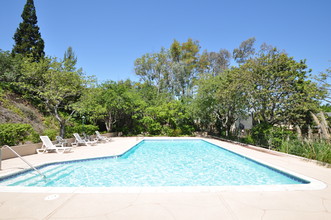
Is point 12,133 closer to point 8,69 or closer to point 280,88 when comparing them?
point 8,69

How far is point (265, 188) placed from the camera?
158 inches

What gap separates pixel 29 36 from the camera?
21078 millimetres

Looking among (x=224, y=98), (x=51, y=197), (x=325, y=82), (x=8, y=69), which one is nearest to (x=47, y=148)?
(x=51, y=197)

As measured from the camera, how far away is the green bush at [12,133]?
7324 mm

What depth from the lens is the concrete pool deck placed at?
110 inches

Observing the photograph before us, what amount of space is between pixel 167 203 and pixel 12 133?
7.91m

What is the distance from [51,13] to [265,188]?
16.3 metres

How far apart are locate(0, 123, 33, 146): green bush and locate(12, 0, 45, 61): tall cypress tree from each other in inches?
626

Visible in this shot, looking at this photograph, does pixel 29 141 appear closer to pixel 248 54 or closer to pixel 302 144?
pixel 302 144

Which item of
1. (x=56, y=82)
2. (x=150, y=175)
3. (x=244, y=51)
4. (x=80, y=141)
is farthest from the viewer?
(x=244, y=51)

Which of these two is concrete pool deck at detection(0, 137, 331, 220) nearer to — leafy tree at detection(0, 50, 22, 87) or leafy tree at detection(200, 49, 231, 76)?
leafy tree at detection(0, 50, 22, 87)

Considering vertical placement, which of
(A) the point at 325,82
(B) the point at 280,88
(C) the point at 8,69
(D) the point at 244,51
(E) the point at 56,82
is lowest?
(E) the point at 56,82

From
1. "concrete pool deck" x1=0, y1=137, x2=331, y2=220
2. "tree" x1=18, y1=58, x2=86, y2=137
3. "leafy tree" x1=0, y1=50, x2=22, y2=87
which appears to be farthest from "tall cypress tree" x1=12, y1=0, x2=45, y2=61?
"concrete pool deck" x1=0, y1=137, x2=331, y2=220

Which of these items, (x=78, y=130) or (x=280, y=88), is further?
(x=78, y=130)
